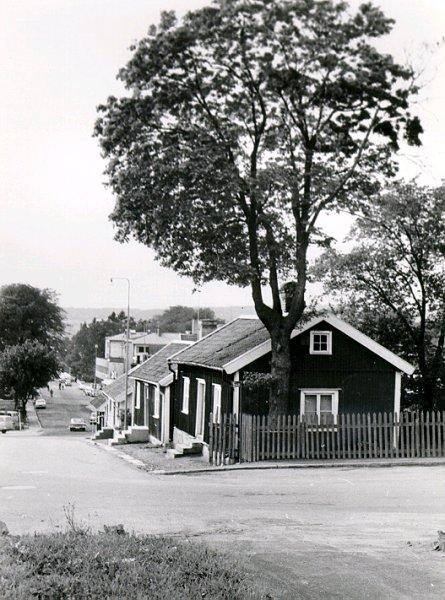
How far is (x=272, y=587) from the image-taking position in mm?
8273

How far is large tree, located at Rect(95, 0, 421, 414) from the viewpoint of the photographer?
19.8m

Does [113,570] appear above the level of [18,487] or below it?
above

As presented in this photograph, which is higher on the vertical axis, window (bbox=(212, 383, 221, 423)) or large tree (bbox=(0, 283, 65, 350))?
large tree (bbox=(0, 283, 65, 350))

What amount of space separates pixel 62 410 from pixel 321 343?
70.0 metres

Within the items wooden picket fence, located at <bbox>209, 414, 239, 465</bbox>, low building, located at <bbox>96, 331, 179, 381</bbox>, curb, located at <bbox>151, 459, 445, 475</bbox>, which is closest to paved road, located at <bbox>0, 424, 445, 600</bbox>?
curb, located at <bbox>151, 459, 445, 475</bbox>

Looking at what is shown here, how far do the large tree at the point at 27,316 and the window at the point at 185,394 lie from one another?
174 ft

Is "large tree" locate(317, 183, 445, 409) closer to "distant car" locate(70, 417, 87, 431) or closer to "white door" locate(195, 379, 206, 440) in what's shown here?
"white door" locate(195, 379, 206, 440)

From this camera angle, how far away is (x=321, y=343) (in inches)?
982

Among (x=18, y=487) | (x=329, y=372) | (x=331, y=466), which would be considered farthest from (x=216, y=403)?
(x=18, y=487)

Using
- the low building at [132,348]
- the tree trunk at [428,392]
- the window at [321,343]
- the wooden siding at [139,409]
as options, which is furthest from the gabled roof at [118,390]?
the low building at [132,348]

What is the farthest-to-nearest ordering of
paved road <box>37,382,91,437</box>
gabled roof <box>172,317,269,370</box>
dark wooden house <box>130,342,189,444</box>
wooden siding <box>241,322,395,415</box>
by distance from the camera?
paved road <box>37,382,91,437</box> → dark wooden house <box>130,342,189,444</box> → gabled roof <box>172,317,269,370</box> → wooden siding <box>241,322,395,415</box>

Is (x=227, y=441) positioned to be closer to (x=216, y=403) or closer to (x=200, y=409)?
(x=216, y=403)

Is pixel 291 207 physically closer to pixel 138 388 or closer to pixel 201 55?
pixel 201 55

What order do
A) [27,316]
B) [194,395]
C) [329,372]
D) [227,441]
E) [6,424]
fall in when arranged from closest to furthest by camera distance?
[227,441] < [329,372] < [194,395] < [6,424] < [27,316]
